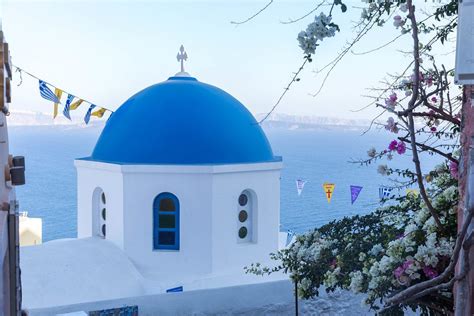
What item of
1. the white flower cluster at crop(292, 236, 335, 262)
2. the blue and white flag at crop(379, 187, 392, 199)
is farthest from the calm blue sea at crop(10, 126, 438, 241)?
the white flower cluster at crop(292, 236, 335, 262)

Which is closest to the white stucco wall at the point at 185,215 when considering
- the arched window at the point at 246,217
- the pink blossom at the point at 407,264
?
the arched window at the point at 246,217

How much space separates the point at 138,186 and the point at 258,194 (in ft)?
5.98

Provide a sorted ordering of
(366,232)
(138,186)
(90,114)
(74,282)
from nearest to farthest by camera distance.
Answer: (366,232)
(74,282)
(138,186)
(90,114)

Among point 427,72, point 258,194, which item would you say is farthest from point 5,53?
point 258,194

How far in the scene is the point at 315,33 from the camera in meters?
2.54

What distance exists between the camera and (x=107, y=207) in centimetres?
912

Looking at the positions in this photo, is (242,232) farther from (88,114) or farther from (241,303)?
(88,114)

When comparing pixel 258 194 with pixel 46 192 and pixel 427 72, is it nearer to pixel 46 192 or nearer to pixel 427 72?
pixel 427 72

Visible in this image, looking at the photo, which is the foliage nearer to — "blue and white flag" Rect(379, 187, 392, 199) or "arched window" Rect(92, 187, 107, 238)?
"blue and white flag" Rect(379, 187, 392, 199)

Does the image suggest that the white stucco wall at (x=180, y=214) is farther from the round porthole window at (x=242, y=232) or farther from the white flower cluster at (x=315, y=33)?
the white flower cluster at (x=315, y=33)

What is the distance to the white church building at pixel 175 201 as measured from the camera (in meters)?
8.55

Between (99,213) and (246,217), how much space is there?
235cm

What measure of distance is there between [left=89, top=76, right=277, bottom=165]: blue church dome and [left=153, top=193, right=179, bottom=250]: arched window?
23.0 inches

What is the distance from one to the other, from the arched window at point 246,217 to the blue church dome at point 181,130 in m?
0.58
